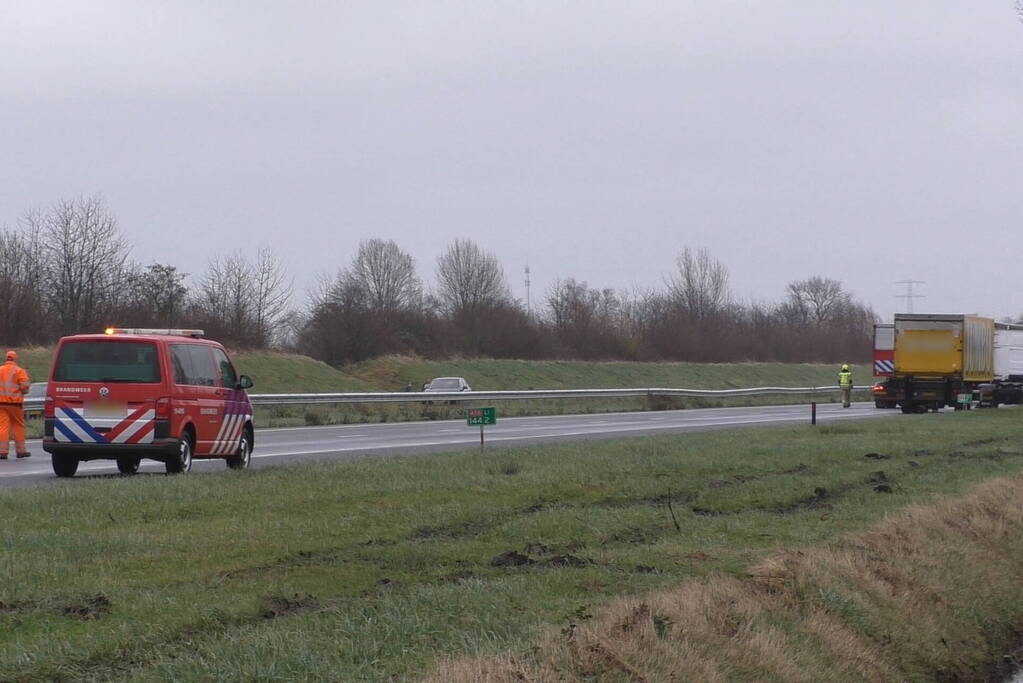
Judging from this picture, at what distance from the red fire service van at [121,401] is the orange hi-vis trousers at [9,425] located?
188 inches

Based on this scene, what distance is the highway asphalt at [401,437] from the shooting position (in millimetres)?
20875

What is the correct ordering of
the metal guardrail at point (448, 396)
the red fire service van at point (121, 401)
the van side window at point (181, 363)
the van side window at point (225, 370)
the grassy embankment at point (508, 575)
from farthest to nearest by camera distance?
the metal guardrail at point (448, 396), the van side window at point (225, 370), the van side window at point (181, 363), the red fire service van at point (121, 401), the grassy embankment at point (508, 575)

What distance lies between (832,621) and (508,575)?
231 cm

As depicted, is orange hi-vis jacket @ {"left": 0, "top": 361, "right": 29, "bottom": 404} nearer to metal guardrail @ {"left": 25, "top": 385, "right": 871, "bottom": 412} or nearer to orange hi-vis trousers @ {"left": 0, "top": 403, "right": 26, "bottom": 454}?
orange hi-vis trousers @ {"left": 0, "top": 403, "right": 26, "bottom": 454}

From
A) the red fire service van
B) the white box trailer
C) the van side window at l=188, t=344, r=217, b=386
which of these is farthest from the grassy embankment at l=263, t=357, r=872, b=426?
the red fire service van

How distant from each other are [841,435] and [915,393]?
19.9 m

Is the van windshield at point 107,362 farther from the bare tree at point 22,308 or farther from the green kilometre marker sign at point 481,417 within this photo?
the bare tree at point 22,308

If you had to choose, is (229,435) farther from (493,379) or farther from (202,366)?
(493,379)

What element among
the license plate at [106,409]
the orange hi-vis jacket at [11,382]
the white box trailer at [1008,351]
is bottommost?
the license plate at [106,409]

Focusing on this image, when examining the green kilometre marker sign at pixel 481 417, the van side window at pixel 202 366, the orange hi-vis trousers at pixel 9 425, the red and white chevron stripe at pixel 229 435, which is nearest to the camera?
the van side window at pixel 202 366

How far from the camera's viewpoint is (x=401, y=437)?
101ft

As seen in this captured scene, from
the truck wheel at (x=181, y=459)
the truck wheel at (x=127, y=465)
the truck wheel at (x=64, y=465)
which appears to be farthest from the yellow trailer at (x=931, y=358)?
the truck wheel at (x=64, y=465)

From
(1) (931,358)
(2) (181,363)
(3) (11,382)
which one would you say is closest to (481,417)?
(2) (181,363)

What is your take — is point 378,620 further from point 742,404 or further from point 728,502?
point 742,404
